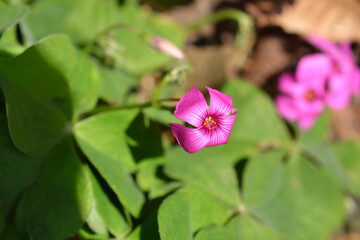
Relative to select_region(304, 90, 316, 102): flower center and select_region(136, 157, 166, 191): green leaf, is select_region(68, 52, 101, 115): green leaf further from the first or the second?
select_region(304, 90, 316, 102): flower center

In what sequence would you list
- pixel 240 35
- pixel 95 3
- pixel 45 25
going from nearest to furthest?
pixel 45 25, pixel 95 3, pixel 240 35

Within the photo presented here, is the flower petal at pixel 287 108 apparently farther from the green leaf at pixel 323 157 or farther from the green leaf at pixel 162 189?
the green leaf at pixel 162 189

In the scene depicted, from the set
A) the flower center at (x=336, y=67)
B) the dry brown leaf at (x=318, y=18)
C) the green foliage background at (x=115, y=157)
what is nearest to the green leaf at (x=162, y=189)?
the green foliage background at (x=115, y=157)

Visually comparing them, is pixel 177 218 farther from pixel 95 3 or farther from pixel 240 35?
pixel 240 35

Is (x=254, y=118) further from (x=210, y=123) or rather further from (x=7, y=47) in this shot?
(x=7, y=47)

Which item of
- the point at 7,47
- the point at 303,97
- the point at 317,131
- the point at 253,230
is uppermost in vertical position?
the point at 7,47

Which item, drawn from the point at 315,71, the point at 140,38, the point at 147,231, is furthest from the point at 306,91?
the point at 147,231

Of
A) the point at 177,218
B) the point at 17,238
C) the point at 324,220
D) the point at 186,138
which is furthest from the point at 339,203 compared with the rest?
the point at 17,238
